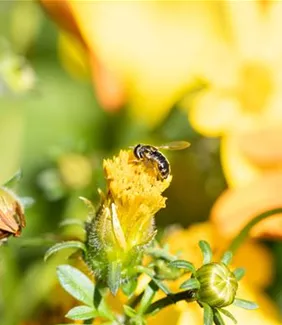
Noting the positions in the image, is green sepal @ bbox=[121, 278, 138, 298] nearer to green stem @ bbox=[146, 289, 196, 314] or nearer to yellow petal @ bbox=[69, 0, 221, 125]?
green stem @ bbox=[146, 289, 196, 314]

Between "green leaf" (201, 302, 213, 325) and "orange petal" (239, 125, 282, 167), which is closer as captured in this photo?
"green leaf" (201, 302, 213, 325)

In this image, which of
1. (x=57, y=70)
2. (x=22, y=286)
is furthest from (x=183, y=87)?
(x=22, y=286)

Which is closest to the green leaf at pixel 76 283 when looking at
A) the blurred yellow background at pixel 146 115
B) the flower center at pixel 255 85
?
the blurred yellow background at pixel 146 115

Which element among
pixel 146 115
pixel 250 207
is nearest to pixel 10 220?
pixel 250 207

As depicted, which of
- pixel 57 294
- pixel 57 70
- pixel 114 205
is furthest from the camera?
pixel 57 70

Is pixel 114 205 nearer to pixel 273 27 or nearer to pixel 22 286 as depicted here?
pixel 22 286

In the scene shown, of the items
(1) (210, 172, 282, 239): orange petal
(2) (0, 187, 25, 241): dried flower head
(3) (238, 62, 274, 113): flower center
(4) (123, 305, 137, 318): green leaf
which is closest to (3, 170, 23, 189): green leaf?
(2) (0, 187, 25, 241): dried flower head

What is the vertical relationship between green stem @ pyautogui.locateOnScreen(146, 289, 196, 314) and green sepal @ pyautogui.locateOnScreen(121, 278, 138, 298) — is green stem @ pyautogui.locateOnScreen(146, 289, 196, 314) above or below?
below
